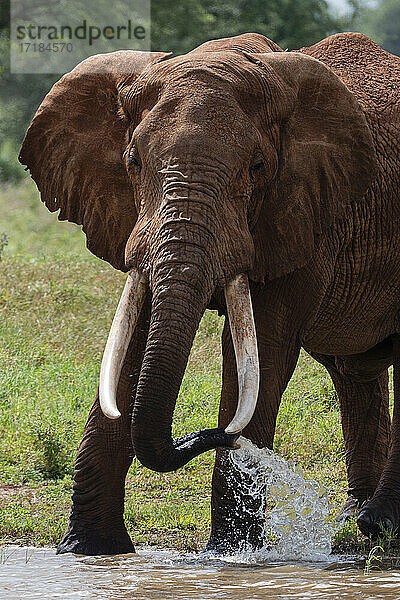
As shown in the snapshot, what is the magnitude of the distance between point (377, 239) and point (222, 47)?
1251 millimetres

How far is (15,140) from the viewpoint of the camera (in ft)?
83.6

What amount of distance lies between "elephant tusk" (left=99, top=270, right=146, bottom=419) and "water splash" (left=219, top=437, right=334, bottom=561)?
72 cm

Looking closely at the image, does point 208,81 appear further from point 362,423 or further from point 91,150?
point 362,423

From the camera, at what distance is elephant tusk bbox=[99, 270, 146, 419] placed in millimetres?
4930

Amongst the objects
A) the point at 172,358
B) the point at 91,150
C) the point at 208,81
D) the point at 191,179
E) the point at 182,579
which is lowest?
the point at 182,579

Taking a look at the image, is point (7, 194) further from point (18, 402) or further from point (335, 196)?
point (335, 196)

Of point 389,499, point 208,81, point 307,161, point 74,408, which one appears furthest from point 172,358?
point 74,408

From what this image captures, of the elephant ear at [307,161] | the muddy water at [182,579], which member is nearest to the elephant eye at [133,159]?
the elephant ear at [307,161]

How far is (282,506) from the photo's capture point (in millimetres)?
5840

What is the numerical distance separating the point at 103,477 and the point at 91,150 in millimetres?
1494

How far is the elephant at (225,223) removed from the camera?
4.84m

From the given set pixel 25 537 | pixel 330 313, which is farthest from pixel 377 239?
pixel 25 537

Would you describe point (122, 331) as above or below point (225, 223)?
below

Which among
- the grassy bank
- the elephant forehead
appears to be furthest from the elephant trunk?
the grassy bank
